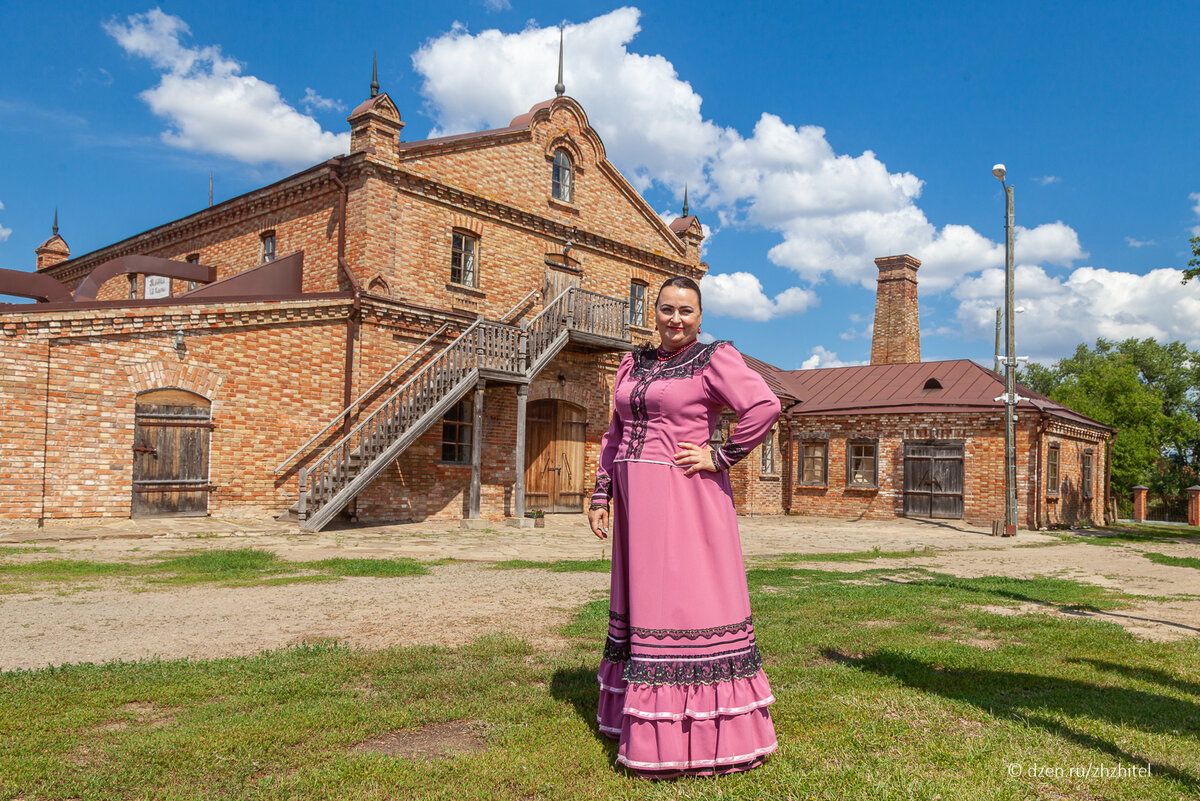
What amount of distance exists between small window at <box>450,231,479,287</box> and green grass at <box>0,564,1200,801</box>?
513 inches

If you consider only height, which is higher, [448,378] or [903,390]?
[903,390]

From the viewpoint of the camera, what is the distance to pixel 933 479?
2206 centimetres

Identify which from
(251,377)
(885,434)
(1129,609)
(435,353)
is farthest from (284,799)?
(885,434)

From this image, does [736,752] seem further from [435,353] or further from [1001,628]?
[435,353]

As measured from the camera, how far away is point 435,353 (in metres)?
16.5

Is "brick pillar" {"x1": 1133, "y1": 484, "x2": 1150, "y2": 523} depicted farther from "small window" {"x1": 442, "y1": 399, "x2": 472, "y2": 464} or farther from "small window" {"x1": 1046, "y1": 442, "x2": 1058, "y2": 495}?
"small window" {"x1": 442, "y1": 399, "x2": 472, "y2": 464}

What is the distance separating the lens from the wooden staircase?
528 inches

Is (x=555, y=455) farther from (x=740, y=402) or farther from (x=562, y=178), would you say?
(x=740, y=402)

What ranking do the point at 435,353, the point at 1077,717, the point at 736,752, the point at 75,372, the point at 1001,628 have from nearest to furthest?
the point at 736,752 → the point at 1077,717 → the point at 1001,628 → the point at 75,372 → the point at 435,353

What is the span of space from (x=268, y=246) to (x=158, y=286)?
340 cm

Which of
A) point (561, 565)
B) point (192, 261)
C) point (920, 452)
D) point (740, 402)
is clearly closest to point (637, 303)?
point (920, 452)

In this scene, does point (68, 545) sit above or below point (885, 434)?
below

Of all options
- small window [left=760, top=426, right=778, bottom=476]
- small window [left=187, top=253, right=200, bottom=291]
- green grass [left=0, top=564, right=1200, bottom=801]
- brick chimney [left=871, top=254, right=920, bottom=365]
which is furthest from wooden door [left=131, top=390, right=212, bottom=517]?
brick chimney [left=871, top=254, right=920, bottom=365]

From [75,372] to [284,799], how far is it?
11744 millimetres
